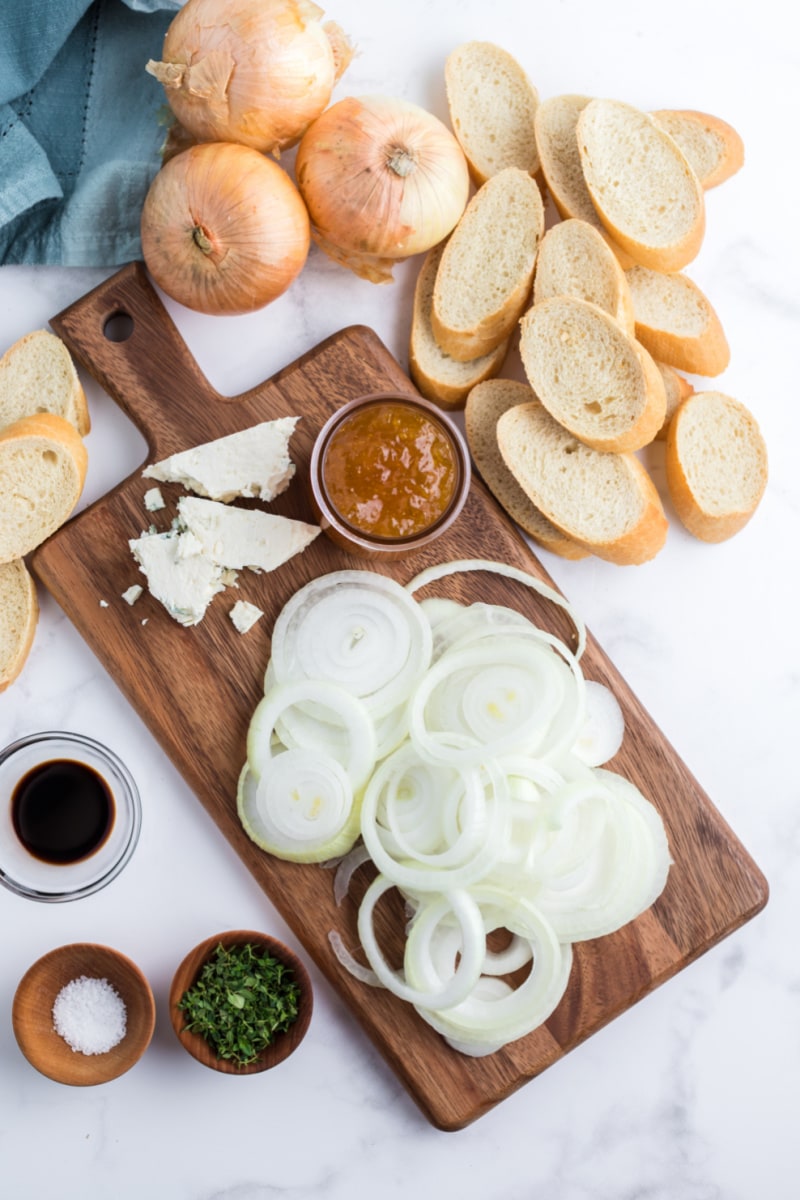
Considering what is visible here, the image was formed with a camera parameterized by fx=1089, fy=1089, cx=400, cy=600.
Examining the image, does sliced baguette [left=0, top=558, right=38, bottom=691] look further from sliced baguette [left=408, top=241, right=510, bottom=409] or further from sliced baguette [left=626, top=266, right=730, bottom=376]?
sliced baguette [left=626, top=266, right=730, bottom=376]

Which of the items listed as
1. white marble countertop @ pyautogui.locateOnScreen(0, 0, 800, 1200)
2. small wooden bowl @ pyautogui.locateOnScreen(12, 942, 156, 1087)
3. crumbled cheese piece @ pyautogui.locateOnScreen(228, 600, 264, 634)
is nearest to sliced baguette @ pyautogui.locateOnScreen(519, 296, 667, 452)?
white marble countertop @ pyautogui.locateOnScreen(0, 0, 800, 1200)

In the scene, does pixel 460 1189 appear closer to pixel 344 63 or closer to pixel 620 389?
pixel 620 389

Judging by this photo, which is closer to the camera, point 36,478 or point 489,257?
point 36,478

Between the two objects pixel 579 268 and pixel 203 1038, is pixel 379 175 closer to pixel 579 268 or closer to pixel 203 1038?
pixel 579 268

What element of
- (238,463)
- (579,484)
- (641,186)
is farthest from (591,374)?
(238,463)

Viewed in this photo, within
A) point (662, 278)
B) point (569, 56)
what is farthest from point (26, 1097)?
point (569, 56)

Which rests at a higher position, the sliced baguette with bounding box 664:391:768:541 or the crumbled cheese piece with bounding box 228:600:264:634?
the crumbled cheese piece with bounding box 228:600:264:634
